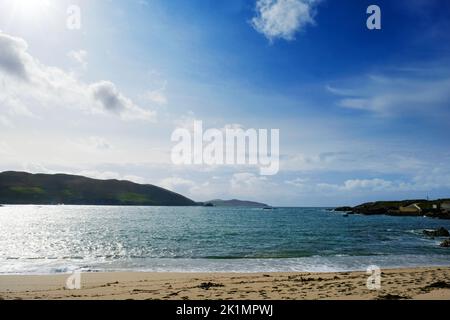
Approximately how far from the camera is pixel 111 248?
48812 mm

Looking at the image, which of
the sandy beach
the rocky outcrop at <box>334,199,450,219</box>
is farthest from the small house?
the sandy beach

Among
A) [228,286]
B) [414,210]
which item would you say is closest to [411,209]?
[414,210]

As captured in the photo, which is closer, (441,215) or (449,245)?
(449,245)

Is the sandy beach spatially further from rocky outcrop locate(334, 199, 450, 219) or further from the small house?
the small house

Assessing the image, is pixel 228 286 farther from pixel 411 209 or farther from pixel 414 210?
pixel 411 209

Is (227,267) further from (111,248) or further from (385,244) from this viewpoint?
(385,244)

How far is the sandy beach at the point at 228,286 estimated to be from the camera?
1917 cm

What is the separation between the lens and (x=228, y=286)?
22344mm

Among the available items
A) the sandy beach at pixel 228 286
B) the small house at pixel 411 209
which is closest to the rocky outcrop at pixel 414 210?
the small house at pixel 411 209

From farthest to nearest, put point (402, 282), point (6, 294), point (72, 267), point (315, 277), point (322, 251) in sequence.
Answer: point (322, 251), point (72, 267), point (315, 277), point (402, 282), point (6, 294)

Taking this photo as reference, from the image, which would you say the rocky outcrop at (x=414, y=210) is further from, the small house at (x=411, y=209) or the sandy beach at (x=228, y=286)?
the sandy beach at (x=228, y=286)

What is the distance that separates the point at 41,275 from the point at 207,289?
14694 mm
